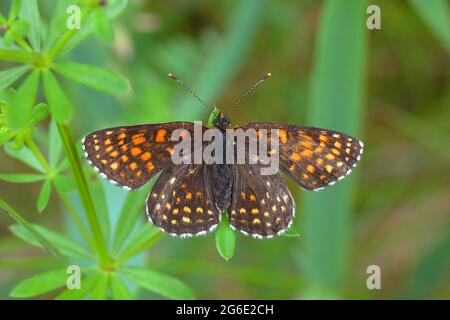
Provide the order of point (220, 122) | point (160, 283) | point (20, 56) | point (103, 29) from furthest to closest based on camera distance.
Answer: point (220, 122) → point (160, 283) → point (20, 56) → point (103, 29)

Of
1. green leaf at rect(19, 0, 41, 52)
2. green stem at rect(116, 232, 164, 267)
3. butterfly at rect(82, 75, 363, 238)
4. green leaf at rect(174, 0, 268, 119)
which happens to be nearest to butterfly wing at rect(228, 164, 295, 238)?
butterfly at rect(82, 75, 363, 238)

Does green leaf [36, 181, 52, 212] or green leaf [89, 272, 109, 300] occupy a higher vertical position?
green leaf [36, 181, 52, 212]

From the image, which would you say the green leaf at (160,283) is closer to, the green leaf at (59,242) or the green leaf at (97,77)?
the green leaf at (59,242)

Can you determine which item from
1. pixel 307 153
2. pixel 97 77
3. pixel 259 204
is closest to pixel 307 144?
pixel 307 153

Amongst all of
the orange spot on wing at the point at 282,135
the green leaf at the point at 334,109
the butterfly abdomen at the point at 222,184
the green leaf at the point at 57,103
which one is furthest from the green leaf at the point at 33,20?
the green leaf at the point at 334,109

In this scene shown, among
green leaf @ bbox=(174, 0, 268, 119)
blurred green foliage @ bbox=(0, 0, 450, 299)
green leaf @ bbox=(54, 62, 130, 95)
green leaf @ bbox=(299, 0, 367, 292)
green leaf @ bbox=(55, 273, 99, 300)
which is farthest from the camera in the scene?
green leaf @ bbox=(174, 0, 268, 119)

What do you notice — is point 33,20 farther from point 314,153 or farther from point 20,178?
point 314,153

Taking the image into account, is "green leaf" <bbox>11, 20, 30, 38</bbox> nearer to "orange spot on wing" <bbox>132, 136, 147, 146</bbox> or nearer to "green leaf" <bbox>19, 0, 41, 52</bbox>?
"green leaf" <bbox>19, 0, 41, 52</bbox>

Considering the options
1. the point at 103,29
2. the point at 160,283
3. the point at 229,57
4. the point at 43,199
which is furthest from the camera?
the point at 229,57
